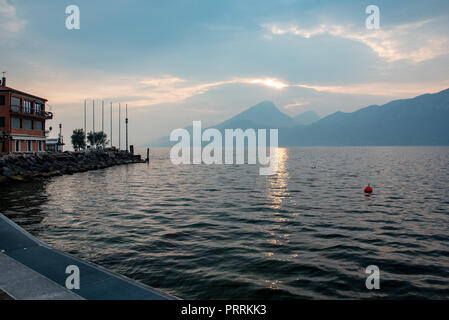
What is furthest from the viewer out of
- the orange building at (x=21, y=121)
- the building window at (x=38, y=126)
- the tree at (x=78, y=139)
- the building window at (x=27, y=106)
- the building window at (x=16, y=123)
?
the tree at (x=78, y=139)

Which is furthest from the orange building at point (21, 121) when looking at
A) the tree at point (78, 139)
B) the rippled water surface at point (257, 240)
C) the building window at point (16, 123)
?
the tree at point (78, 139)

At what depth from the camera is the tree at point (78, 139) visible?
10244 centimetres

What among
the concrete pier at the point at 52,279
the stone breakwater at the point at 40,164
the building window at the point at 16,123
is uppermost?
the building window at the point at 16,123

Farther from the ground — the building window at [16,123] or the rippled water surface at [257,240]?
the building window at [16,123]

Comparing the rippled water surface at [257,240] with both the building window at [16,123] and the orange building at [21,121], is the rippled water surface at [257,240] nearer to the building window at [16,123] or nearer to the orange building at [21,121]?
the orange building at [21,121]

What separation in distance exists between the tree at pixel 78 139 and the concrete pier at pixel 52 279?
103 m

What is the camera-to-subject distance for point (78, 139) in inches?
4040

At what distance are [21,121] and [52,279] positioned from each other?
6003cm

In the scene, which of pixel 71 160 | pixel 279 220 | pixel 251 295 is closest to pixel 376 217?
pixel 279 220

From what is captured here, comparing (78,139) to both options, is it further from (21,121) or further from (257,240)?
(257,240)

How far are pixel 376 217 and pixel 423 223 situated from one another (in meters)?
2.56
